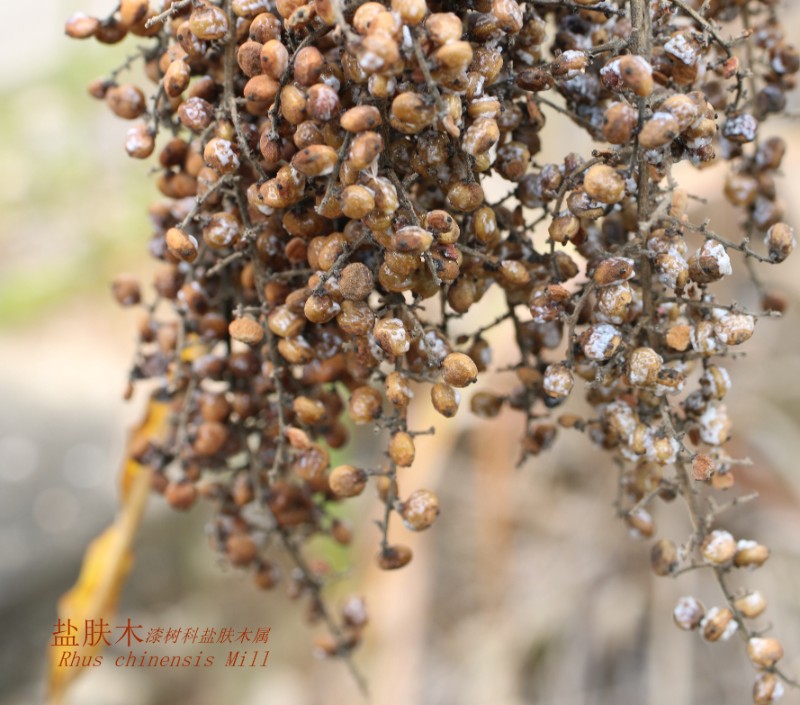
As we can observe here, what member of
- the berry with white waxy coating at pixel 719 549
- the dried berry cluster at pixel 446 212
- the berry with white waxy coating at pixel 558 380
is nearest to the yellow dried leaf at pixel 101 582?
the dried berry cluster at pixel 446 212

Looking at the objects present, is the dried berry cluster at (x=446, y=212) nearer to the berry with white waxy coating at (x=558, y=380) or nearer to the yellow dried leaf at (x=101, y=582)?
the berry with white waxy coating at (x=558, y=380)

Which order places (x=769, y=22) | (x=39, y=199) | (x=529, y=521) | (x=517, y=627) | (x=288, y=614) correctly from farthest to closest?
(x=39, y=199) < (x=288, y=614) < (x=529, y=521) < (x=517, y=627) < (x=769, y=22)

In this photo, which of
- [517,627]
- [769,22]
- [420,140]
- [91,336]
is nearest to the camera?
[420,140]

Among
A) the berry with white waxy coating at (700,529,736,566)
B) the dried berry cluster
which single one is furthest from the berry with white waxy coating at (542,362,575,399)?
the berry with white waxy coating at (700,529,736,566)

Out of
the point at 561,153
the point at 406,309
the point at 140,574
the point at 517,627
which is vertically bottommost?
the point at 140,574

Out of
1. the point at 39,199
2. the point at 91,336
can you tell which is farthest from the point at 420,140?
the point at 39,199

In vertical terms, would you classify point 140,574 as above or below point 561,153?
below

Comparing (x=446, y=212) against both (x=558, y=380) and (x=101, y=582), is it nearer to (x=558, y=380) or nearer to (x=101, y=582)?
(x=558, y=380)

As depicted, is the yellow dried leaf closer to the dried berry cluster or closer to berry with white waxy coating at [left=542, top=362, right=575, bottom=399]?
the dried berry cluster

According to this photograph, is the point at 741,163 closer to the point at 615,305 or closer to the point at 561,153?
the point at 615,305
